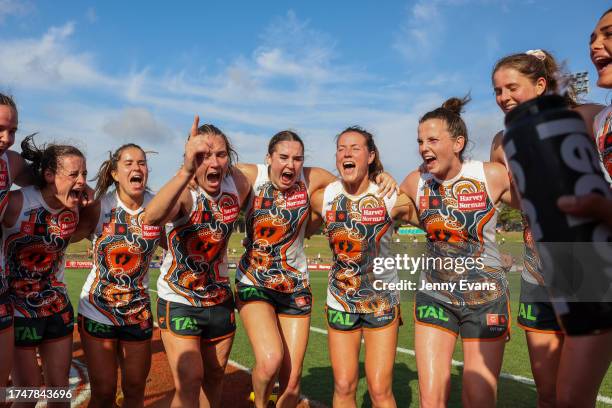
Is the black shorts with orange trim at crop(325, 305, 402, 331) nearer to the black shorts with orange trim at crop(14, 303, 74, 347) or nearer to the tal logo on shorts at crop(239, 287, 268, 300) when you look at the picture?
the tal logo on shorts at crop(239, 287, 268, 300)

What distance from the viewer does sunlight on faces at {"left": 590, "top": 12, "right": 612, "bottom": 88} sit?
289 cm

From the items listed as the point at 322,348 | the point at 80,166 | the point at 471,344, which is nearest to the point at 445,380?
the point at 471,344

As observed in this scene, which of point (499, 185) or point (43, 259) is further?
point (43, 259)

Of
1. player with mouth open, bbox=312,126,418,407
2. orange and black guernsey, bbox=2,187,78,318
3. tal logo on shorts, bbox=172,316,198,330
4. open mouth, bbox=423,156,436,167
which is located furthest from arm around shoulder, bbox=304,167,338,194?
orange and black guernsey, bbox=2,187,78,318

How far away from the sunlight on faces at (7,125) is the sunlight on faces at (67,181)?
51 cm

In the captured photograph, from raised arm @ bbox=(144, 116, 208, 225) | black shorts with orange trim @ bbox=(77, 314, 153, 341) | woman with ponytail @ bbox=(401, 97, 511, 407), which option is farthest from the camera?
black shorts with orange trim @ bbox=(77, 314, 153, 341)

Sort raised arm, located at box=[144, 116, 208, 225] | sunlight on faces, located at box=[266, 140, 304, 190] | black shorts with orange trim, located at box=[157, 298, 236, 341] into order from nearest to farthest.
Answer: raised arm, located at box=[144, 116, 208, 225], black shorts with orange trim, located at box=[157, 298, 236, 341], sunlight on faces, located at box=[266, 140, 304, 190]

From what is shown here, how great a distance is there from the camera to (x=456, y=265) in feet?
14.1

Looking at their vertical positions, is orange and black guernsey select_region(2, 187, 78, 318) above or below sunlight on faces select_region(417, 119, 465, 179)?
below

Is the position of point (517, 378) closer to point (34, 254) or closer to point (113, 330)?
point (113, 330)

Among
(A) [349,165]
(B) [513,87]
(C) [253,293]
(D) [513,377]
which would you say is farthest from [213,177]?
(D) [513,377]

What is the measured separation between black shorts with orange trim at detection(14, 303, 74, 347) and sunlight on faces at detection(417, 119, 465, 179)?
3520 millimetres

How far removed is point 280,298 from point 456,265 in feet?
5.46

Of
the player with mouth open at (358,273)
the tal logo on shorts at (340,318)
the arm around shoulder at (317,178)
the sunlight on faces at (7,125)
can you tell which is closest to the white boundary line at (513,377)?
the player with mouth open at (358,273)
